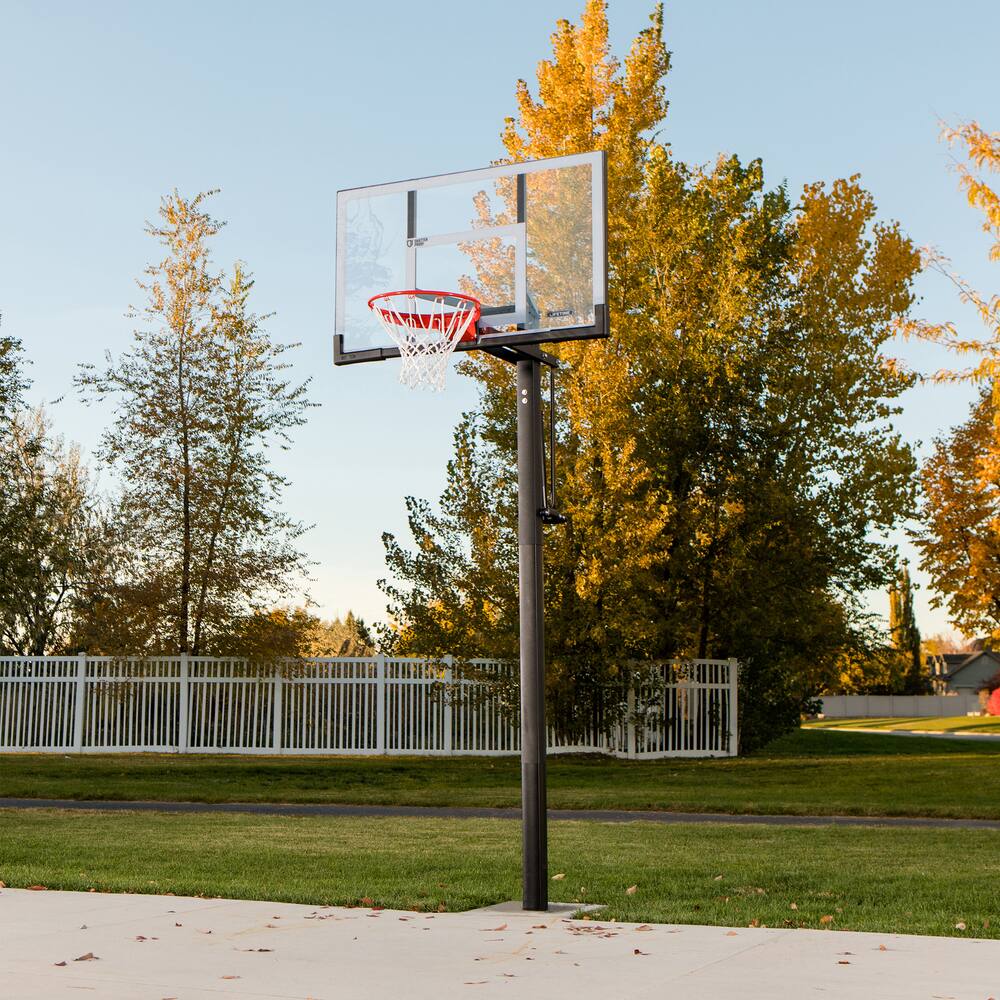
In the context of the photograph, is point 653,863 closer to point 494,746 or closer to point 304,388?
point 494,746

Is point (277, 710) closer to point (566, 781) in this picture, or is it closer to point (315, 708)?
point (315, 708)

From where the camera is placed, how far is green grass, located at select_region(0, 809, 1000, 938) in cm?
867

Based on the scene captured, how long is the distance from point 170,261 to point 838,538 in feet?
53.1

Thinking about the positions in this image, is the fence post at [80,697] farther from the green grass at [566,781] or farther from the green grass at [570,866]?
the green grass at [570,866]

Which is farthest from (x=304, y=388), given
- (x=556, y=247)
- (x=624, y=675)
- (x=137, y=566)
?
(x=556, y=247)

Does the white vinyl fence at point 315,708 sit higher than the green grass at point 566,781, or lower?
higher

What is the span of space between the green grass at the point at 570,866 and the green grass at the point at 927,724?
37.5 meters

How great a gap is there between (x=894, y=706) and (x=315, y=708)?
47713 millimetres

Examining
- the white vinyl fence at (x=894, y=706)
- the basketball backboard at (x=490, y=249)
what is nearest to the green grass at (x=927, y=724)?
the white vinyl fence at (x=894, y=706)

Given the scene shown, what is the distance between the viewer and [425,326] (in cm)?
1018

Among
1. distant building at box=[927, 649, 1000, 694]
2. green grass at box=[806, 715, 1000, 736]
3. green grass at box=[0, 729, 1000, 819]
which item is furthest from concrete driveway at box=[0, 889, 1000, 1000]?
distant building at box=[927, 649, 1000, 694]

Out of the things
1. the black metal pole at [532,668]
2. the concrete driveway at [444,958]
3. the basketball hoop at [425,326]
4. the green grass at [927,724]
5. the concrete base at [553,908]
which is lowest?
the green grass at [927,724]

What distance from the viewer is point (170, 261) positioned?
30281 millimetres

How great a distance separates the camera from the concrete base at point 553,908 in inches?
332
